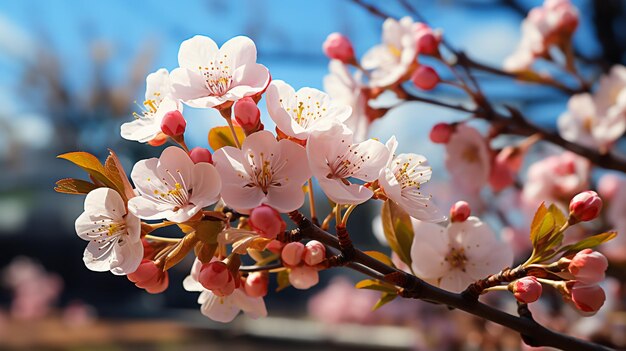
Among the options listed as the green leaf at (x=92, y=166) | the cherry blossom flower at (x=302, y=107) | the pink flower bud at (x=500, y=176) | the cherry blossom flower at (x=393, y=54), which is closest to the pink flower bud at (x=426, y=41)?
the cherry blossom flower at (x=393, y=54)

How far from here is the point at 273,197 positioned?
0.96 ft

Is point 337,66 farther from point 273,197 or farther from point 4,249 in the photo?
point 4,249

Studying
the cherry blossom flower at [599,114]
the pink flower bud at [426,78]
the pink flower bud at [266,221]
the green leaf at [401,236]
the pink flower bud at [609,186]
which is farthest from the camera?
the pink flower bud at [609,186]

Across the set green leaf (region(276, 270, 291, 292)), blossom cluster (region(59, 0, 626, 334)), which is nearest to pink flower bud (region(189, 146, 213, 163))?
blossom cluster (region(59, 0, 626, 334))

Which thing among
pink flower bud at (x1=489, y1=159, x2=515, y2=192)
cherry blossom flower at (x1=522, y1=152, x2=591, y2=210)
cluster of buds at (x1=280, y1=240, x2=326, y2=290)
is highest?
cluster of buds at (x1=280, y1=240, x2=326, y2=290)

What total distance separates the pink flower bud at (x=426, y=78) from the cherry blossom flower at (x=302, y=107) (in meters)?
0.20

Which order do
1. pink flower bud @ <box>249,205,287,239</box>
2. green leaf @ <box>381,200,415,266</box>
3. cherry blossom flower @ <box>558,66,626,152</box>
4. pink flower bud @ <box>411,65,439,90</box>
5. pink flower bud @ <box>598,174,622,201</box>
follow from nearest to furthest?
pink flower bud @ <box>249,205,287,239</box>, green leaf @ <box>381,200,415,266</box>, pink flower bud @ <box>411,65,439,90</box>, cherry blossom flower @ <box>558,66,626,152</box>, pink flower bud @ <box>598,174,622,201</box>

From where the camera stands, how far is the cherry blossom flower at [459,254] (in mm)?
387

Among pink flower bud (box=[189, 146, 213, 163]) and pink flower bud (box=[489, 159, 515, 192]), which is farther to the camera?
pink flower bud (box=[489, 159, 515, 192])

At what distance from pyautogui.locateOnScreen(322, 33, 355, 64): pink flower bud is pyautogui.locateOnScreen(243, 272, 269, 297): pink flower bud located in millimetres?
260

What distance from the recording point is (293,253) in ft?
1.00

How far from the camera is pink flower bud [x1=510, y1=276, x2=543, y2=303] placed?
29 centimetres

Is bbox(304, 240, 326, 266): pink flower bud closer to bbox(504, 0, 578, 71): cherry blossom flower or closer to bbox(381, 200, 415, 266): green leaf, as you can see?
bbox(381, 200, 415, 266): green leaf

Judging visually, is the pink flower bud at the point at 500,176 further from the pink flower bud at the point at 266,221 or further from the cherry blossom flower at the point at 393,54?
the pink flower bud at the point at 266,221
